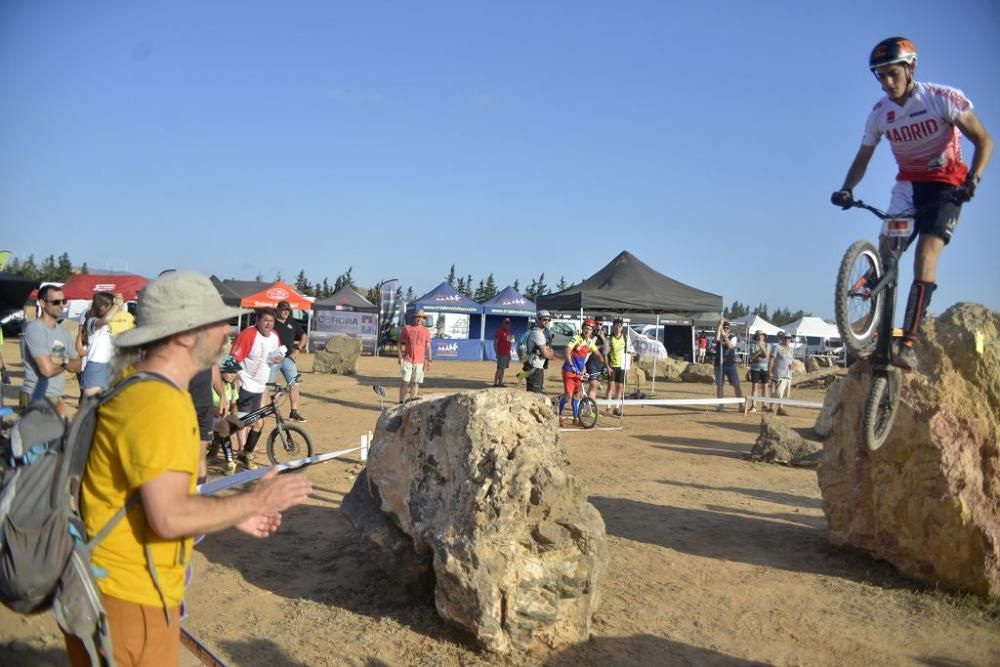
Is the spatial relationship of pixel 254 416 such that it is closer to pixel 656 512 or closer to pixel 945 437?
pixel 656 512

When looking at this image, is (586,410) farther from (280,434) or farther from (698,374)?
(698,374)

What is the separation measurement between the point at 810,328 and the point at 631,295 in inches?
1106

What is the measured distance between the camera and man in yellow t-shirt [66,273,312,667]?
223 cm

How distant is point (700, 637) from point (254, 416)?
229 inches

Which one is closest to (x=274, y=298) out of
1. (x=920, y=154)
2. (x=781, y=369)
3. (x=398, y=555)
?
(x=781, y=369)

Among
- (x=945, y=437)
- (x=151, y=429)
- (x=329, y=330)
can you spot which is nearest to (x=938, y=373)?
(x=945, y=437)

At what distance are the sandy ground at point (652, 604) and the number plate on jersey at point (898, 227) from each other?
9.12 feet

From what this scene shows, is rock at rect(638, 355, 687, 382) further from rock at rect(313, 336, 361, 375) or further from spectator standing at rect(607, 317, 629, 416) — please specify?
spectator standing at rect(607, 317, 629, 416)

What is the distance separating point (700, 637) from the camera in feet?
16.5

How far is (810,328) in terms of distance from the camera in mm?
42656

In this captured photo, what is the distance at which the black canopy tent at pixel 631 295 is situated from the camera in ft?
60.3

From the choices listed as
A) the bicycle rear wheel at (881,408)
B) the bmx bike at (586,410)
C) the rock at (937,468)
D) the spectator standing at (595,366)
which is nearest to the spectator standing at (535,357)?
the bmx bike at (586,410)

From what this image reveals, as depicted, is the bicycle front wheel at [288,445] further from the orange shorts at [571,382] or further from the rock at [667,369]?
the rock at [667,369]

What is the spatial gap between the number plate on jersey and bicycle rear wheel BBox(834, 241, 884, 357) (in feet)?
0.60
